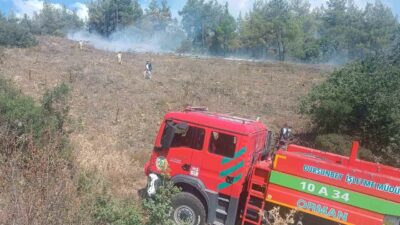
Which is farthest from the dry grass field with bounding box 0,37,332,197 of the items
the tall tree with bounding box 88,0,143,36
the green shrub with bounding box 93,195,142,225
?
the tall tree with bounding box 88,0,143,36

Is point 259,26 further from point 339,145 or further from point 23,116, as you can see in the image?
point 23,116

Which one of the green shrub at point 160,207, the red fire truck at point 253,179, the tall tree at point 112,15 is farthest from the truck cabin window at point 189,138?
the tall tree at point 112,15

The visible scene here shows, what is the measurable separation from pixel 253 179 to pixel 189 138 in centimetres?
147

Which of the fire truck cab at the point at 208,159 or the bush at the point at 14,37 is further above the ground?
the bush at the point at 14,37

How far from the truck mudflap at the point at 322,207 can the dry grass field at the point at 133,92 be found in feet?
13.2

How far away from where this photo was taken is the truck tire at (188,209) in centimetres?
788

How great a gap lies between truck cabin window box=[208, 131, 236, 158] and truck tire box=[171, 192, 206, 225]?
1.00 metres

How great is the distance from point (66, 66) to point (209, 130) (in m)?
20.5

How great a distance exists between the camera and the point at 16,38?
3234 cm

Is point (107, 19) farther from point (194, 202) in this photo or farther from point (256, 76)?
point (194, 202)

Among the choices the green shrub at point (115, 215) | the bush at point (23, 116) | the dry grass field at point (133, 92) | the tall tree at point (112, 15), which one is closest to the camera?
the green shrub at point (115, 215)

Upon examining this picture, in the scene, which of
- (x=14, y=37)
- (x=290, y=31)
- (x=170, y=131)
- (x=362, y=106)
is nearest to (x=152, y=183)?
(x=170, y=131)

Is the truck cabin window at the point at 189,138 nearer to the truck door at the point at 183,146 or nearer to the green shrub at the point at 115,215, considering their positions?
the truck door at the point at 183,146

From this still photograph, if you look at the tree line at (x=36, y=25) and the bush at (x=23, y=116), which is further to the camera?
the tree line at (x=36, y=25)
